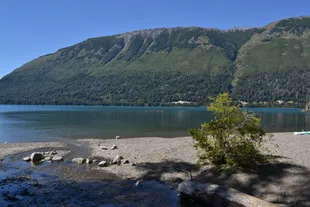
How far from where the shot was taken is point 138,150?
31.8m

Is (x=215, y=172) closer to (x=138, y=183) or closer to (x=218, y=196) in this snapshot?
(x=218, y=196)

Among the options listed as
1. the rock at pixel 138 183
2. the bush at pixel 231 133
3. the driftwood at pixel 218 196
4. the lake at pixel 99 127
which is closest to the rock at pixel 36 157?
the rock at pixel 138 183

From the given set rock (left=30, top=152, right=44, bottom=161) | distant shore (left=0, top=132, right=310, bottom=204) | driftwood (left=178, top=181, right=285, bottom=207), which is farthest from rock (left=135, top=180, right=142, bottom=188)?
rock (left=30, top=152, right=44, bottom=161)

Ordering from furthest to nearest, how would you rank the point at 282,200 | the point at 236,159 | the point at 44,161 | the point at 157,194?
the point at 44,161
the point at 236,159
the point at 157,194
the point at 282,200

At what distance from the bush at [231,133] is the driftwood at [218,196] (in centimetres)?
429

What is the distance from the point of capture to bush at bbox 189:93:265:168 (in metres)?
19.3

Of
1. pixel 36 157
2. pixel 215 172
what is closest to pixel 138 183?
pixel 215 172

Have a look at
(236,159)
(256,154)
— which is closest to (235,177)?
(236,159)

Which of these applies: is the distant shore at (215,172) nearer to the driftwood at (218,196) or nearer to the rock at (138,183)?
the rock at (138,183)

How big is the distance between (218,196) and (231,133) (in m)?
6.19

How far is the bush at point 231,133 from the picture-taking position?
19.3 meters

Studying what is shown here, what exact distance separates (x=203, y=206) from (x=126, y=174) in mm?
8549

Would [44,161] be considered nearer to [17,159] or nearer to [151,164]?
[17,159]

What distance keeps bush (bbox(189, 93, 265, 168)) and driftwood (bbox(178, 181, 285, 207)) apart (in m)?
4.29
